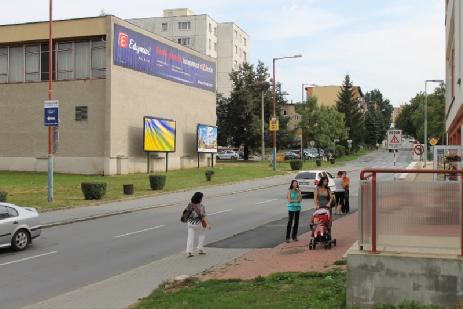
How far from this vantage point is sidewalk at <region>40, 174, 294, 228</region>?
895 inches

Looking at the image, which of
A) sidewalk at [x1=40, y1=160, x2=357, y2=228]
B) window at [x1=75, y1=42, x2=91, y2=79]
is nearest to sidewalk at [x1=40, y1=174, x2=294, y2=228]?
sidewalk at [x1=40, y1=160, x2=357, y2=228]

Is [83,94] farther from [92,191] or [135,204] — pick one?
[135,204]

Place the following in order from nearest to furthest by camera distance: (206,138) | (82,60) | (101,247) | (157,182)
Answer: (101,247) → (157,182) → (82,60) → (206,138)

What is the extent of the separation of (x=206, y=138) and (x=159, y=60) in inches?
397

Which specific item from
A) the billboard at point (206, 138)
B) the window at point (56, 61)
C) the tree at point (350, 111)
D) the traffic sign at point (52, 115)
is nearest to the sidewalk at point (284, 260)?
the traffic sign at point (52, 115)

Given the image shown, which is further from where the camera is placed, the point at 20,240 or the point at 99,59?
the point at 99,59

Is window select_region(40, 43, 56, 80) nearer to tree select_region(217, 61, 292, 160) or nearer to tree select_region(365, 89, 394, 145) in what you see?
tree select_region(217, 61, 292, 160)

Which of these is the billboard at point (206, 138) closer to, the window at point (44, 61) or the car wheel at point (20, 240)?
the window at point (44, 61)

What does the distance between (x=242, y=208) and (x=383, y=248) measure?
1825cm

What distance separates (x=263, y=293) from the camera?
860 cm

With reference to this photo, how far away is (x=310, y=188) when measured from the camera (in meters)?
31.3

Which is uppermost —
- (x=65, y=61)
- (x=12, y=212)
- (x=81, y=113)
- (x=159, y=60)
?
(x=159, y=60)

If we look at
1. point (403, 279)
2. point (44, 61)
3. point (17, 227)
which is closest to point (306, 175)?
point (17, 227)

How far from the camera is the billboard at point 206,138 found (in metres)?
56.5
